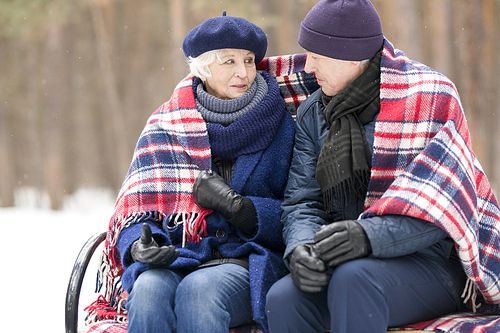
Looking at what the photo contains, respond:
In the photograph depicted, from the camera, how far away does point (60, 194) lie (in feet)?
35.8

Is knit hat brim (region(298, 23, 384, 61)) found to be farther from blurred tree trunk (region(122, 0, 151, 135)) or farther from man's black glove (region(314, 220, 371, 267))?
blurred tree trunk (region(122, 0, 151, 135))

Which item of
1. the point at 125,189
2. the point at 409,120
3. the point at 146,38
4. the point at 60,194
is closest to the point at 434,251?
the point at 409,120

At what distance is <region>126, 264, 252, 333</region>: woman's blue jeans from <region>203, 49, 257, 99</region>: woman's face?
99 centimetres

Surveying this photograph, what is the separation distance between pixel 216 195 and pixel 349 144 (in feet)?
2.26

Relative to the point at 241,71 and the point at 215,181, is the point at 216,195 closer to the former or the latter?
the point at 215,181

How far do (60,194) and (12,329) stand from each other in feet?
25.1

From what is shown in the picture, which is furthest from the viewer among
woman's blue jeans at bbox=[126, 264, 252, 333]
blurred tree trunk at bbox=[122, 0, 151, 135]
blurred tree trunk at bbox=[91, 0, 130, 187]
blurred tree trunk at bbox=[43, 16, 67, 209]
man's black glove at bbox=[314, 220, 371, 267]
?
blurred tree trunk at bbox=[122, 0, 151, 135]

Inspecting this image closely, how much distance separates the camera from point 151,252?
2.05 m

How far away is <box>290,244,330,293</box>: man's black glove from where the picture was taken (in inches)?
70.3

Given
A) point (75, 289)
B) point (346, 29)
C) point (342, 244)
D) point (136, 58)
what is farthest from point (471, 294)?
point (136, 58)

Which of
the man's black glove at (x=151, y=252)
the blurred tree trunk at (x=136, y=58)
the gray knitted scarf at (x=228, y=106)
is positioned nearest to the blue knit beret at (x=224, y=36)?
the gray knitted scarf at (x=228, y=106)

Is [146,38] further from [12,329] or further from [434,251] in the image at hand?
[434,251]

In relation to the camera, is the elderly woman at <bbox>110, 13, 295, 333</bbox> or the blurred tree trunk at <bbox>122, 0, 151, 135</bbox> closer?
the elderly woman at <bbox>110, 13, 295, 333</bbox>

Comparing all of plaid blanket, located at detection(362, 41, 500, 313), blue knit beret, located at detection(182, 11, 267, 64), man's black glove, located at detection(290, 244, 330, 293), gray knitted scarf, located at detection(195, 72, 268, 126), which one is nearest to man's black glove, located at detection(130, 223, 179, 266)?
man's black glove, located at detection(290, 244, 330, 293)
